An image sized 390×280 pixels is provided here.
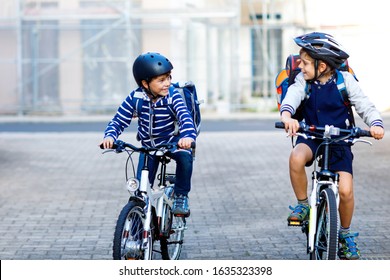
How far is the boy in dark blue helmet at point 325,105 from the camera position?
6.18 metres

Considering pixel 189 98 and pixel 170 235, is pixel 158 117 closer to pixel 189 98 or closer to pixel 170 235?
pixel 189 98

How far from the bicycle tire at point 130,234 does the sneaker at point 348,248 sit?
1248 millimetres

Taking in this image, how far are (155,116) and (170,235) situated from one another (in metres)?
0.98

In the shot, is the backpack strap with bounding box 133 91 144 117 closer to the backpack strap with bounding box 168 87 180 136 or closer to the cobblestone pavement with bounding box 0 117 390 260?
the backpack strap with bounding box 168 87 180 136

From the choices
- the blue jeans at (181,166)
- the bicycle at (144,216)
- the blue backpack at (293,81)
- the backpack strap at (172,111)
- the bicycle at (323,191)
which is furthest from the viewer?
the blue jeans at (181,166)

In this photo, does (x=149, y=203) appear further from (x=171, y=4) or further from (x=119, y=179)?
(x=171, y=4)

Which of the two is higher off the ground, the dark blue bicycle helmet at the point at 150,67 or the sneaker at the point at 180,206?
the dark blue bicycle helmet at the point at 150,67

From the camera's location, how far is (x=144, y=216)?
6086 mm

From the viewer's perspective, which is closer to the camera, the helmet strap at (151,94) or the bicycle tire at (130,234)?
the bicycle tire at (130,234)

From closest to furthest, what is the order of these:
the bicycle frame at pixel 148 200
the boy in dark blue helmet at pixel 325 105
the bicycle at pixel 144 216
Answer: the bicycle at pixel 144 216 < the bicycle frame at pixel 148 200 < the boy in dark blue helmet at pixel 325 105

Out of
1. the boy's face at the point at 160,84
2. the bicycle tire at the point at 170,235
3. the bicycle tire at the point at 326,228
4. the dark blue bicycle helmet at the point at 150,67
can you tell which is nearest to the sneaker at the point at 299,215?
Result: the bicycle tire at the point at 326,228

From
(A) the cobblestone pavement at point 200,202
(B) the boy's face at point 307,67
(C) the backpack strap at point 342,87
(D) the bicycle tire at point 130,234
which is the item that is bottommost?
(A) the cobblestone pavement at point 200,202

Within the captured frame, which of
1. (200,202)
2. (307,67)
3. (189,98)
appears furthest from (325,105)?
(200,202)

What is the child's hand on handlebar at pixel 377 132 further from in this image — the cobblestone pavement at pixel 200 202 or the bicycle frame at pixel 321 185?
the cobblestone pavement at pixel 200 202
